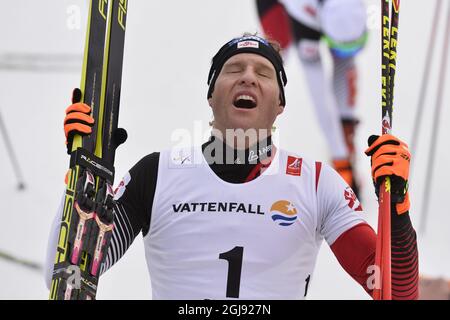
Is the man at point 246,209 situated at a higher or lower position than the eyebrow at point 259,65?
lower

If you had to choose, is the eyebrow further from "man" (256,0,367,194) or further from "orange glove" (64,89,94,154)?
"man" (256,0,367,194)

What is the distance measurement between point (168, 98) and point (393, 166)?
8.29 ft

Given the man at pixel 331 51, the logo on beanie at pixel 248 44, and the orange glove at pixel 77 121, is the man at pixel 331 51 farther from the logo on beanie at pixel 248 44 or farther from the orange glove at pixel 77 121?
the orange glove at pixel 77 121

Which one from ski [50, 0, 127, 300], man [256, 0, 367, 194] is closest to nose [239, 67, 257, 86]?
ski [50, 0, 127, 300]

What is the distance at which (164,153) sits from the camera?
3.55 metres

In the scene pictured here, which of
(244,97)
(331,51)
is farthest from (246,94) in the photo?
(331,51)

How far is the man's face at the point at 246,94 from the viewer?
3.39 m

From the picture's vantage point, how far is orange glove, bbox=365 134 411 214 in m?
3.06

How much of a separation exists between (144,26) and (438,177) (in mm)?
2043

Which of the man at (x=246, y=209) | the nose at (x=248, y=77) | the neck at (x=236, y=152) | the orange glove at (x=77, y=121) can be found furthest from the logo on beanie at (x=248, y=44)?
the orange glove at (x=77, y=121)

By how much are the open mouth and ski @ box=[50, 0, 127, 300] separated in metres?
0.48
